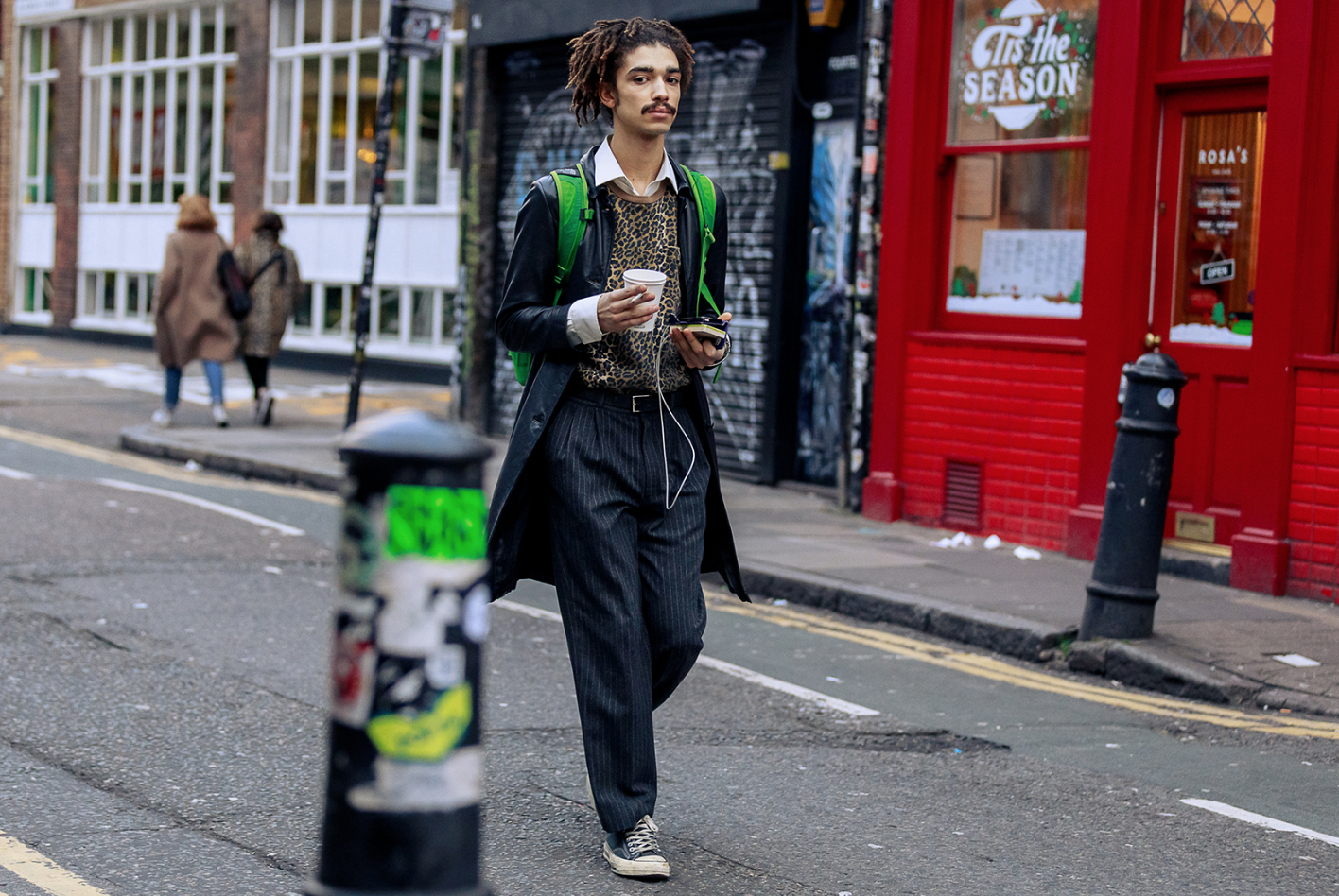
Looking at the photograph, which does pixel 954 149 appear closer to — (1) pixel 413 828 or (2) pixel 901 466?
(2) pixel 901 466

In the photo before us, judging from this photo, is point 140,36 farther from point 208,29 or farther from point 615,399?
point 615,399

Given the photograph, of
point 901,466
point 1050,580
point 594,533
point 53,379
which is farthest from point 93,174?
point 594,533

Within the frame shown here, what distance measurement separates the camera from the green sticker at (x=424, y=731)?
2.03m

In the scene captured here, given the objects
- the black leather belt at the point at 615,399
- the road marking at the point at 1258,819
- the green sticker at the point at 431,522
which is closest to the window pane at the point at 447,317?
the road marking at the point at 1258,819

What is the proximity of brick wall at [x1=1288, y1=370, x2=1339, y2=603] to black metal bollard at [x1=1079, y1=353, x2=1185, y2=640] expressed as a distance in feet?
5.62

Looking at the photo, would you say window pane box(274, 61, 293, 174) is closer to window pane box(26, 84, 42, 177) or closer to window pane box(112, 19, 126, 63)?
window pane box(112, 19, 126, 63)

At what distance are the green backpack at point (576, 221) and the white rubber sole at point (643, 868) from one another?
122 centimetres

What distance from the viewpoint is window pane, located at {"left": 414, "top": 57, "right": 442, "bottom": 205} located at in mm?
20297

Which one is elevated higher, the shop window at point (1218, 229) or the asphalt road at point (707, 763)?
the shop window at point (1218, 229)

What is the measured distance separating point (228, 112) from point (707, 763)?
21.1 meters

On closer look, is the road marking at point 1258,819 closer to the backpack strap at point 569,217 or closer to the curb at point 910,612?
the curb at point 910,612

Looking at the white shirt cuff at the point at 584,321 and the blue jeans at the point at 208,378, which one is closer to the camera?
the white shirt cuff at the point at 584,321

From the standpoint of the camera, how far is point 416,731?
204 cm

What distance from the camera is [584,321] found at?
12.9ft
